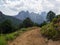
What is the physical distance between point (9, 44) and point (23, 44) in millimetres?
1013

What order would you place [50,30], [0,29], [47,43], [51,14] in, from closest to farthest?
1. [47,43]
2. [50,30]
3. [0,29]
4. [51,14]

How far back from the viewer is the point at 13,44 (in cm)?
1208

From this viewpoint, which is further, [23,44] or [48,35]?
[48,35]

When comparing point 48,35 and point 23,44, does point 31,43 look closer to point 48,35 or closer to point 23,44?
point 23,44

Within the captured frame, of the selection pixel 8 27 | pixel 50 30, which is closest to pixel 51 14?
pixel 8 27

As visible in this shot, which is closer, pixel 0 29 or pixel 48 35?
pixel 48 35

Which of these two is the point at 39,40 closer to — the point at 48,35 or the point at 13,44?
the point at 48,35

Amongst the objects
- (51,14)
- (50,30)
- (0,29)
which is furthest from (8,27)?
(50,30)

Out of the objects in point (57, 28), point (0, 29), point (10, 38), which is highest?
point (57, 28)

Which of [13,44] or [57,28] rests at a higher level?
[57,28]

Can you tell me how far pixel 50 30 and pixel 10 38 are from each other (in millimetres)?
3238

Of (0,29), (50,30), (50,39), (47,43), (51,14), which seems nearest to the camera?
(47,43)

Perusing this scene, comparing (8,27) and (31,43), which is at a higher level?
(31,43)

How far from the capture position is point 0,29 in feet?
100
